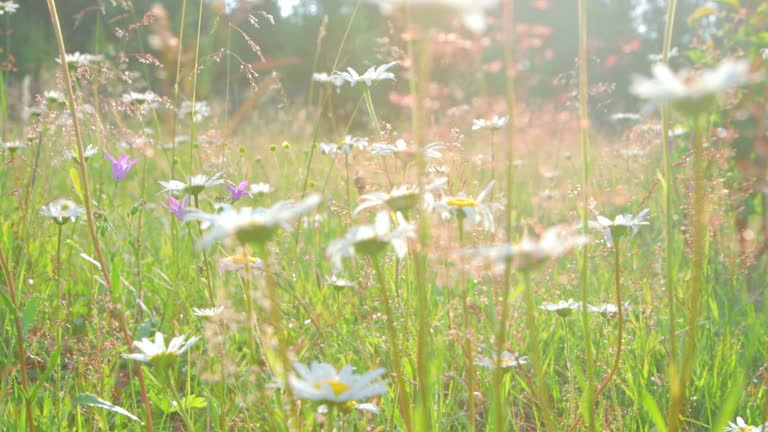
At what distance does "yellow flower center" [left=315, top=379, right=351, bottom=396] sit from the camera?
0.69 metres

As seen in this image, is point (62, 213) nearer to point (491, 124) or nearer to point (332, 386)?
point (332, 386)

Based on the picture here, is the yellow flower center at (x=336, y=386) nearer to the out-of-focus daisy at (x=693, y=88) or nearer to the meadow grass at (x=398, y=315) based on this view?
the meadow grass at (x=398, y=315)

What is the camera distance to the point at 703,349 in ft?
4.81

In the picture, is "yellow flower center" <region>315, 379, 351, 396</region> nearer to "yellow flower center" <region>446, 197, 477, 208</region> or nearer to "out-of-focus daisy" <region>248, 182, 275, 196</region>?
"yellow flower center" <region>446, 197, 477, 208</region>

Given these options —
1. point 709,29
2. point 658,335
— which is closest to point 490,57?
point 709,29

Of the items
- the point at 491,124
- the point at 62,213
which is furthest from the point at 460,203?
the point at 491,124

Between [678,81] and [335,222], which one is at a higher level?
[678,81]

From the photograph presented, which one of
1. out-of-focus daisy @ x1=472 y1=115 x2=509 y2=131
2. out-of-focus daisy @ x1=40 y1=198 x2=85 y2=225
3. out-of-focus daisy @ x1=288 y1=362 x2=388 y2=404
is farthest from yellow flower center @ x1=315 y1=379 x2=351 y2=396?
out-of-focus daisy @ x1=472 y1=115 x2=509 y2=131

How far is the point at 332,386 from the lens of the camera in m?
0.71

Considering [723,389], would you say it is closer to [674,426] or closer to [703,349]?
[703,349]

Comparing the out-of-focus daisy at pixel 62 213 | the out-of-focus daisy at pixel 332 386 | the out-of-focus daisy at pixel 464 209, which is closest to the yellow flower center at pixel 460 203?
the out-of-focus daisy at pixel 464 209

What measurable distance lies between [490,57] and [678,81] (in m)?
19.3

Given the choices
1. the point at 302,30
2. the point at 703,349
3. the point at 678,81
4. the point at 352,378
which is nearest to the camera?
the point at 678,81

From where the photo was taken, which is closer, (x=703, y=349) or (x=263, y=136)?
(x=703, y=349)
